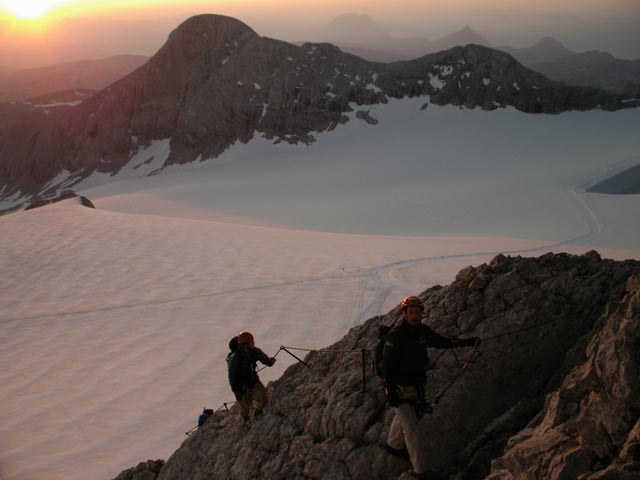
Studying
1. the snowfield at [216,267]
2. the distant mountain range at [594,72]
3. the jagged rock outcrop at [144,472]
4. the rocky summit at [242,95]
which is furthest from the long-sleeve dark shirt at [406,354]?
the distant mountain range at [594,72]

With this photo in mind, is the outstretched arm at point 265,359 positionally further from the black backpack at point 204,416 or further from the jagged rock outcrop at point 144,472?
the jagged rock outcrop at point 144,472

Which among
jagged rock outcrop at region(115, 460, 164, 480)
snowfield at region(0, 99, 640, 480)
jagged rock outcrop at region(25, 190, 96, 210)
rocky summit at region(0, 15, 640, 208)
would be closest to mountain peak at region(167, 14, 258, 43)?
rocky summit at region(0, 15, 640, 208)

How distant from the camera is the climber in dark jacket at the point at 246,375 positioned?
7.28 meters

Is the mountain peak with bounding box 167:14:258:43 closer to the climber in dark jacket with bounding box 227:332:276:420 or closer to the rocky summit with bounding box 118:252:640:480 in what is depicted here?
the climber in dark jacket with bounding box 227:332:276:420

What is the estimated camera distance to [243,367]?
A: 24.0 feet

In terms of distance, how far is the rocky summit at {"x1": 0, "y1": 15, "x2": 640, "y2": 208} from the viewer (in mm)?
60188

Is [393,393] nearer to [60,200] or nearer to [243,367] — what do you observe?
[243,367]

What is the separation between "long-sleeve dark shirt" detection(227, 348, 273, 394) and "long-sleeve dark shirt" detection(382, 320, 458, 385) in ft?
8.11

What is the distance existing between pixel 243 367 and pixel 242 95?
198 ft

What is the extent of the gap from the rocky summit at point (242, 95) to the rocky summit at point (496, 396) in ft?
177

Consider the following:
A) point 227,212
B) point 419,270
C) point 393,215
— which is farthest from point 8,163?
point 419,270

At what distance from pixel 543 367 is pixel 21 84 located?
22015cm

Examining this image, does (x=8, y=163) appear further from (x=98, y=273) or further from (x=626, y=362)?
(x=626, y=362)

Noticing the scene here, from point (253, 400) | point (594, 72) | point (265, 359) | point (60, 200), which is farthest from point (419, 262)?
point (594, 72)
